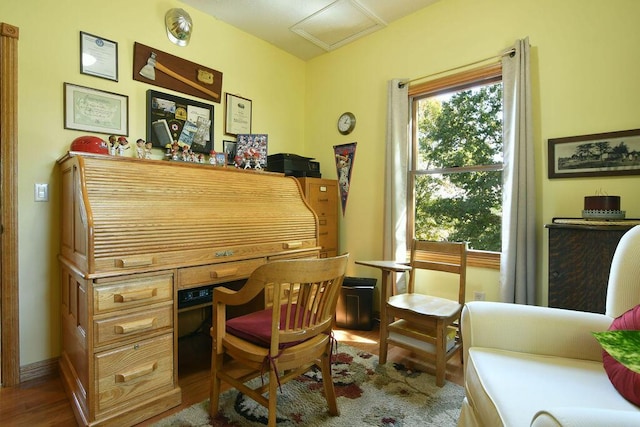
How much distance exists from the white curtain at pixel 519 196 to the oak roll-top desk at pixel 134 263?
5.61ft

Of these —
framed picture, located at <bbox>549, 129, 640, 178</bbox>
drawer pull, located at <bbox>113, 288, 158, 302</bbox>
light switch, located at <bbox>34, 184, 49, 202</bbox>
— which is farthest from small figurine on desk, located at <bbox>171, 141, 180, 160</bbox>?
framed picture, located at <bbox>549, 129, 640, 178</bbox>

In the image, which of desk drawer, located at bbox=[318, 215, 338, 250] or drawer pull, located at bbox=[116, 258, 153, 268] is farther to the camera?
desk drawer, located at bbox=[318, 215, 338, 250]

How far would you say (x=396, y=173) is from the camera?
9.36 ft

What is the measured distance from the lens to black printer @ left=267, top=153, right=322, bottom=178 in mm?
3032

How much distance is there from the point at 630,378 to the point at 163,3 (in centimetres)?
342

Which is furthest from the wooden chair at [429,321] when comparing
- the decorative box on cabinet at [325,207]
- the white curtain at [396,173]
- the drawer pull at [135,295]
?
the drawer pull at [135,295]

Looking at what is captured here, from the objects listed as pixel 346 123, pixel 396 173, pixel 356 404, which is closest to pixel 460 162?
pixel 396 173

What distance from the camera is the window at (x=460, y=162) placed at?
251cm

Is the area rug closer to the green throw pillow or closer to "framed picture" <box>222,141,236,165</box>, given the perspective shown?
the green throw pillow

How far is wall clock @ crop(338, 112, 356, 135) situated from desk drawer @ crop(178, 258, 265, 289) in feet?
5.89

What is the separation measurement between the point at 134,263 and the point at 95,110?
4.24 ft

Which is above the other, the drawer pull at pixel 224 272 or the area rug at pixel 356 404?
the drawer pull at pixel 224 272

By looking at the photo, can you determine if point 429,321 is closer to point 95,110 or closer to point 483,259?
point 483,259

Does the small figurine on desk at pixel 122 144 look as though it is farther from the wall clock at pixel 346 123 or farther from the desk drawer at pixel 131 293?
the wall clock at pixel 346 123
